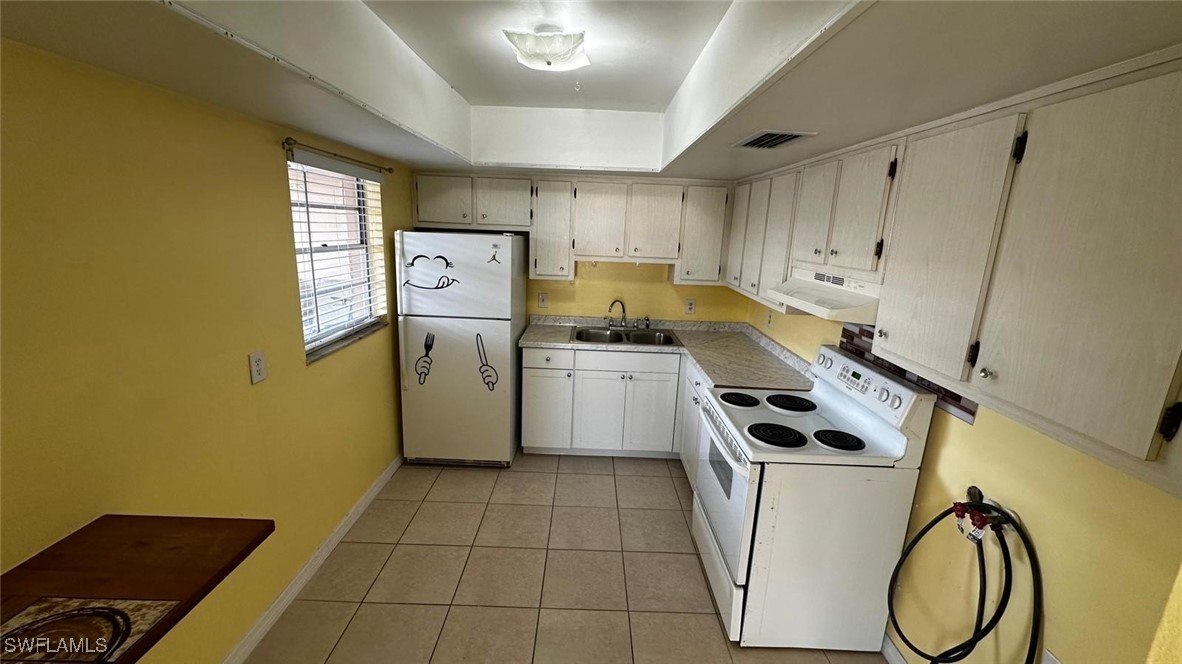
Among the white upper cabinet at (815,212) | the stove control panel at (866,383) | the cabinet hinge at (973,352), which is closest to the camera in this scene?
the cabinet hinge at (973,352)

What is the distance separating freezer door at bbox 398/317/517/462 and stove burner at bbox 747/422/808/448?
1.83 metres

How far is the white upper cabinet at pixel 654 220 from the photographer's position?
3.47 meters

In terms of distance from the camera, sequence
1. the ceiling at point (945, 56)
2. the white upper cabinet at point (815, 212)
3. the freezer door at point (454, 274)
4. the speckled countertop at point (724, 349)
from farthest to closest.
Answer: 1. the freezer door at point (454, 274)
2. the speckled countertop at point (724, 349)
3. the white upper cabinet at point (815, 212)
4. the ceiling at point (945, 56)

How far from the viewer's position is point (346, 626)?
2.05m

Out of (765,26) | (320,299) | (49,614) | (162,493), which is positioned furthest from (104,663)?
(765,26)

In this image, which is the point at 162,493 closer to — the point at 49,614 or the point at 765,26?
the point at 49,614

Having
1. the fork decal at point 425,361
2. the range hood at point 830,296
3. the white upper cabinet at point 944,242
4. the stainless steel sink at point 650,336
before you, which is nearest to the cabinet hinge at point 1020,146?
the white upper cabinet at point 944,242

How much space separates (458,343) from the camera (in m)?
3.25

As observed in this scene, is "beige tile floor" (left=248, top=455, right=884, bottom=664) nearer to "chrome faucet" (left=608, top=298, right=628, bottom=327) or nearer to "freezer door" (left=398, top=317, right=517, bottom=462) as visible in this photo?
"freezer door" (left=398, top=317, right=517, bottom=462)

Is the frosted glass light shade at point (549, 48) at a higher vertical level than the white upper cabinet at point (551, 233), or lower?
higher

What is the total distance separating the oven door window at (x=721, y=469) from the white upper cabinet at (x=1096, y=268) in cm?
114

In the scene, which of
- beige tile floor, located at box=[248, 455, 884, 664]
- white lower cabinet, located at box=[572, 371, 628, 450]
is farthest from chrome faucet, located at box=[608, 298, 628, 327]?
beige tile floor, located at box=[248, 455, 884, 664]

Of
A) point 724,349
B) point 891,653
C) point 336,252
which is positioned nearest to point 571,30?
point 336,252

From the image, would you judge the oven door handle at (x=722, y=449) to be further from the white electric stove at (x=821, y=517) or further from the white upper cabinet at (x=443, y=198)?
the white upper cabinet at (x=443, y=198)
